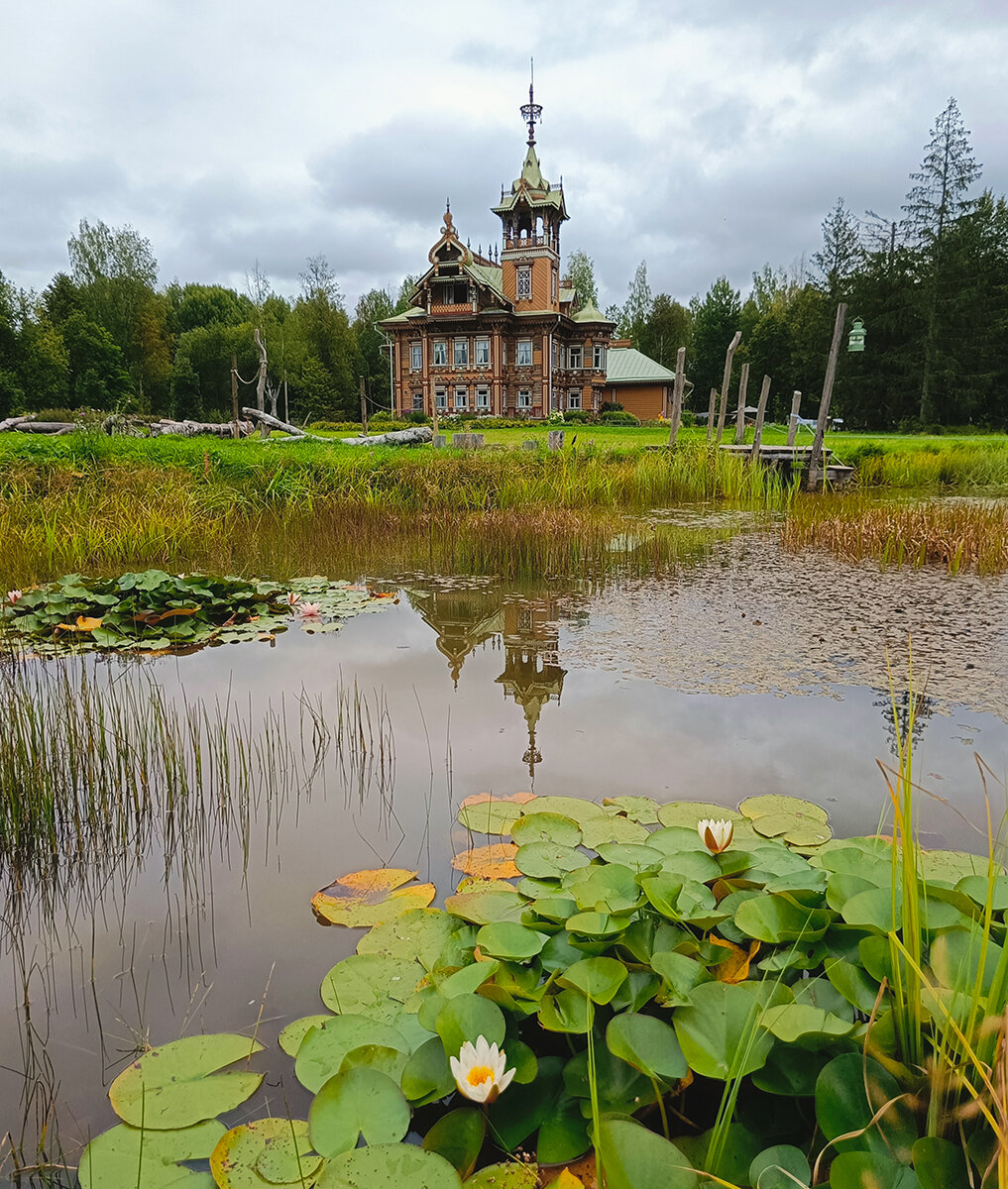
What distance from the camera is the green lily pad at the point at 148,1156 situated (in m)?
1.14

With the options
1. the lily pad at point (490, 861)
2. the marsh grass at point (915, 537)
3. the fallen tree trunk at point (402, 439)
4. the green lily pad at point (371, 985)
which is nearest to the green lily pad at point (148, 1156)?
the green lily pad at point (371, 985)

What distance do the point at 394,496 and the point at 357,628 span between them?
183 inches

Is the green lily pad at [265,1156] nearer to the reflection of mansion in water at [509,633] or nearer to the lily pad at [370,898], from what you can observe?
the lily pad at [370,898]

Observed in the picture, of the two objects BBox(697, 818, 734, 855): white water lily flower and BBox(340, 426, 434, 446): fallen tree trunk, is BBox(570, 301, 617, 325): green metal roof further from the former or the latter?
BBox(697, 818, 734, 855): white water lily flower

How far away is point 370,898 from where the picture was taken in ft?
6.36

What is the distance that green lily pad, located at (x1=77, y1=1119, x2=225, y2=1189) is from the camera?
1.14 metres

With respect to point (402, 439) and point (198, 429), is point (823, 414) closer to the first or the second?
point (402, 439)

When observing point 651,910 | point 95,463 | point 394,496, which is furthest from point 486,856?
point 95,463

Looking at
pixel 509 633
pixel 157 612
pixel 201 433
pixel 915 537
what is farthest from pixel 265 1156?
pixel 201 433

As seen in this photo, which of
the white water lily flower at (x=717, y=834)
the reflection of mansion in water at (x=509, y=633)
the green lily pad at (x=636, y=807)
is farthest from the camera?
the reflection of mansion in water at (x=509, y=633)

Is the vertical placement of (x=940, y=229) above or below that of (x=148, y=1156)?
above

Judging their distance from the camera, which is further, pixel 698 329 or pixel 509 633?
pixel 698 329

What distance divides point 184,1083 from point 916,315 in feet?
112

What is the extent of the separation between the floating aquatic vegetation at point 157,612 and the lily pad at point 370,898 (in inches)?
106
